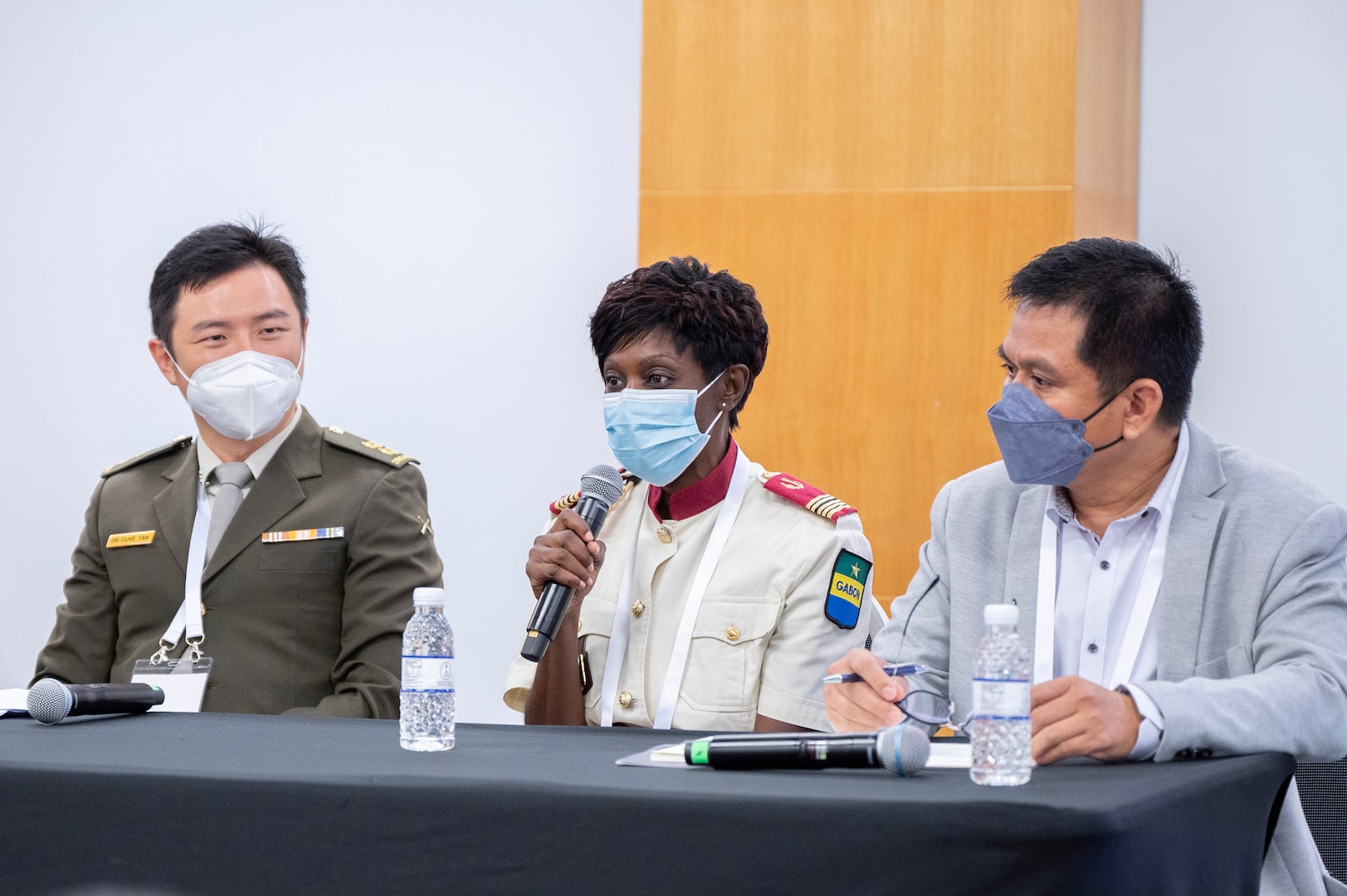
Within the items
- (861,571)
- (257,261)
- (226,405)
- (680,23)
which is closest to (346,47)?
(680,23)

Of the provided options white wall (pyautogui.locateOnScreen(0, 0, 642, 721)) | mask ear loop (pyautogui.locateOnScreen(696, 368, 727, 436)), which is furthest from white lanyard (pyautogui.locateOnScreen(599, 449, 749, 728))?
white wall (pyautogui.locateOnScreen(0, 0, 642, 721))

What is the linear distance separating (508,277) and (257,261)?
4.89 ft

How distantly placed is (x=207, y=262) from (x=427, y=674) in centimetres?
164

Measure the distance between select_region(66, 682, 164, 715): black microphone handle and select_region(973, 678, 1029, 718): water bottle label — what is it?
1258 millimetres

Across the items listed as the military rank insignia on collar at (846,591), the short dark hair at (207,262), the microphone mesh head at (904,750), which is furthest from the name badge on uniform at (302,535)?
the microphone mesh head at (904,750)

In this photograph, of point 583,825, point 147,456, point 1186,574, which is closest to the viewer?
point 583,825

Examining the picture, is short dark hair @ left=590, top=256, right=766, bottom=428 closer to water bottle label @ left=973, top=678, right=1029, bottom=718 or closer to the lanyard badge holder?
the lanyard badge holder

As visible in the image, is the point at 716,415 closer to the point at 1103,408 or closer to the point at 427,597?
the point at 1103,408

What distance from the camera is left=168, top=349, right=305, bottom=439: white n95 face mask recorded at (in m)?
2.81

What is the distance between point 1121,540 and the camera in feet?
6.95

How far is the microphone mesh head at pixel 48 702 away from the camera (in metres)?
1.83

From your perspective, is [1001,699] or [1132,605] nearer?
[1001,699]

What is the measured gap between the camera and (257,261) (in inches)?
Answer: 116

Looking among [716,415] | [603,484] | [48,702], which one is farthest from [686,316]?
[48,702]
